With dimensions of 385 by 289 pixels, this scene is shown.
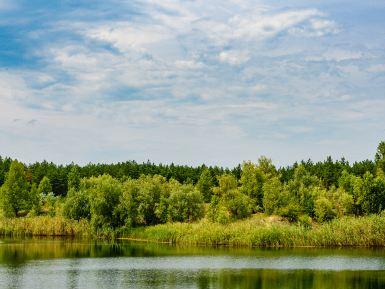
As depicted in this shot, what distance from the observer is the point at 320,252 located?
7088 centimetres

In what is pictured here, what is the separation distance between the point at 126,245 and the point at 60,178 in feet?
238

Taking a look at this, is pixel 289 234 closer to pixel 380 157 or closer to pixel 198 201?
pixel 198 201

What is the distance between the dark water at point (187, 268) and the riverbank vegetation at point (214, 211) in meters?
4.80

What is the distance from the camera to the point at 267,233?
7894 centimetres

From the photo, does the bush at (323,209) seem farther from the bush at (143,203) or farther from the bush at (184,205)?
the bush at (143,203)

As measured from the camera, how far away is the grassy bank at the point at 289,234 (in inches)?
2997

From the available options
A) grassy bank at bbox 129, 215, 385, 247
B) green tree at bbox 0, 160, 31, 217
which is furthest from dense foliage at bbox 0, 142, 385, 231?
grassy bank at bbox 129, 215, 385, 247

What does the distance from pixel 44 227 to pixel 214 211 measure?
32248mm

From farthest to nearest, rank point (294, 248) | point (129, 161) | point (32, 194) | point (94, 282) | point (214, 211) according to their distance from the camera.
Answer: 1. point (129, 161)
2. point (32, 194)
3. point (214, 211)
4. point (294, 248)
5. point (94, 282)

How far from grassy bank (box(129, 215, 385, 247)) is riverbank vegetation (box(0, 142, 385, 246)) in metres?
0.13

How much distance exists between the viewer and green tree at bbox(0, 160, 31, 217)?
111m

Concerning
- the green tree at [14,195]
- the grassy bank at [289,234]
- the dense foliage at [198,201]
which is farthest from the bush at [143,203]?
the green tree at [14,195]

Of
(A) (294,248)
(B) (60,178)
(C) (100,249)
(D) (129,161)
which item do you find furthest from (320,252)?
(D) (129,161)

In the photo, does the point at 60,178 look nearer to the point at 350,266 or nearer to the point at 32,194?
the point at 32,194
